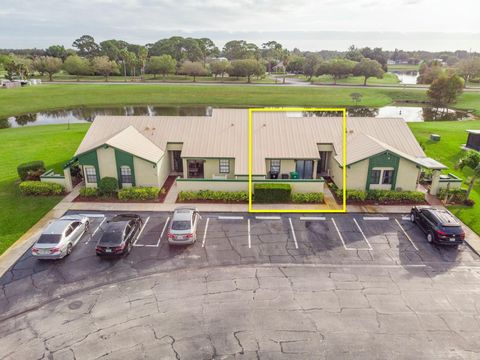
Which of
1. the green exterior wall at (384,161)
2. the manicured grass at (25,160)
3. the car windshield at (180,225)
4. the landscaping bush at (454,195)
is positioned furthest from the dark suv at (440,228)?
the manicured grass at (25,160)

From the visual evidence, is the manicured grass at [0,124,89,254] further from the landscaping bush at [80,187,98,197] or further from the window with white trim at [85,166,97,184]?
the window with white trim at [85,166,97,184]

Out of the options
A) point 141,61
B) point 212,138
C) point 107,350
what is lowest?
point 107,350

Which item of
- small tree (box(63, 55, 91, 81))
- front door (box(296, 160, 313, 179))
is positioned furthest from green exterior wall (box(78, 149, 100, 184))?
small tree (box(63, 55, 91, 81))

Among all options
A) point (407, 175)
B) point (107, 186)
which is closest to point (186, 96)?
point (107, 186)

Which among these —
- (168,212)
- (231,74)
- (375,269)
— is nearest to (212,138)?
(168,212)

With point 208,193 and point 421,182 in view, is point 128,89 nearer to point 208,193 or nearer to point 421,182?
point 208,193
